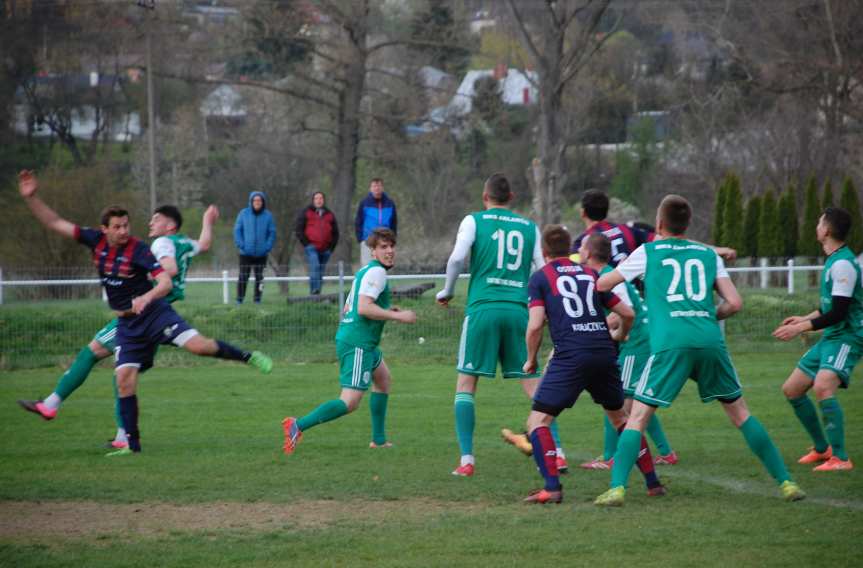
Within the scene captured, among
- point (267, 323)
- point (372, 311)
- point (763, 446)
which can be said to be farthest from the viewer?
point (267, 323)

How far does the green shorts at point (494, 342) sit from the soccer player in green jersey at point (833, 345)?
201 cm

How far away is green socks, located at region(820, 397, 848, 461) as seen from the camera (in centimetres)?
846

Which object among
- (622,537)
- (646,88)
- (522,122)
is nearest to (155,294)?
(622,537)

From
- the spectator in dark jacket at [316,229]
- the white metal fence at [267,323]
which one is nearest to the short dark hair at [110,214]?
the white metal fence at [267,323]

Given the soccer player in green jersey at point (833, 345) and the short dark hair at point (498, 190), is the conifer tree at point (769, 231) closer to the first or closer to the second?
the soccer player in green jersey at point (833, 345)

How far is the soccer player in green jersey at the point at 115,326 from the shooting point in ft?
31.1

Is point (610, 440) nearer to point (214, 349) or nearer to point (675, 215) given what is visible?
point (675, 215)

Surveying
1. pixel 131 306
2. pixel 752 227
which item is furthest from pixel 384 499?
pixel 752 227

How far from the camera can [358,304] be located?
8.88 metres

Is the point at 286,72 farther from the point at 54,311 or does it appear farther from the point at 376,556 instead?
the point at 376,556

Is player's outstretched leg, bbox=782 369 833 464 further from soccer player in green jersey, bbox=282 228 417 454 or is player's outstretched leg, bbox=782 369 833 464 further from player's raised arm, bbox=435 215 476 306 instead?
soccer player in green jersey, bbox=282 228 417 454

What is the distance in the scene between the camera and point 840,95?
118 feet

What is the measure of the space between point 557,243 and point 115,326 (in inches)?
172

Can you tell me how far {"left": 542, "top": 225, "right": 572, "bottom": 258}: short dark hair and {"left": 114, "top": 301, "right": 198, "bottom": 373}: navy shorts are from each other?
3485mm
